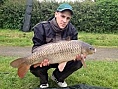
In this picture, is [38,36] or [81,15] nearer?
[38,36]

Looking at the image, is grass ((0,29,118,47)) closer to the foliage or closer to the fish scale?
the foliage

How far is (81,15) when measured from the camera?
10867 mm

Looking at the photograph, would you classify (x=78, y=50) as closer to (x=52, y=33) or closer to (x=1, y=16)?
(x=52, y=33)

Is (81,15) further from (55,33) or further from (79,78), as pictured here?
(55,33)

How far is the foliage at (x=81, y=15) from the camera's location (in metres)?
10.9

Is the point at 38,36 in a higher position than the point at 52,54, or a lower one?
higher

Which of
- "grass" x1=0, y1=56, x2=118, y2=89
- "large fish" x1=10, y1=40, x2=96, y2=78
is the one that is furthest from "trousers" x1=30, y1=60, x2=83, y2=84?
"large fish" x1=10, y1=40, x2=96, y2=78

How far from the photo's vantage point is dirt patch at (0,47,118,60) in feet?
23.4

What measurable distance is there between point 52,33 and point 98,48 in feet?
13.5

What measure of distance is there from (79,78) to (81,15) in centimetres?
597

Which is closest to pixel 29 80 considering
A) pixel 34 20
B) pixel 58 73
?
pixel 58 73

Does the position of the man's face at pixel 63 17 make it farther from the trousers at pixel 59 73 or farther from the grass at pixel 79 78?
the grass at pixel 79 78

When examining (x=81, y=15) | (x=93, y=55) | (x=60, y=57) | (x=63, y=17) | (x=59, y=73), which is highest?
(x=63, y=17)

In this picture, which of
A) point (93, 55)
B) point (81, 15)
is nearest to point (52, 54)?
point (93, 55)
